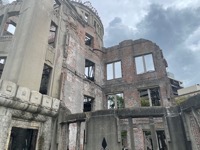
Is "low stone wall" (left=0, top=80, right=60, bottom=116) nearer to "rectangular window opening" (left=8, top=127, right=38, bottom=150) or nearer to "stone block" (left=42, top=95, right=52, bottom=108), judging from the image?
"stone block" (left=42, top=95, right=52, bottom=108)

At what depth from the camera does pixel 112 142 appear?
21.3ft

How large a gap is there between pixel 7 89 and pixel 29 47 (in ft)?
8.62

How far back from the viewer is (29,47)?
813 centimetres

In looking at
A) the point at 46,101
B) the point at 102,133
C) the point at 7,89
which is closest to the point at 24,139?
the point at 46,101

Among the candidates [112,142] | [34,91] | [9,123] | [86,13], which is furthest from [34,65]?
[86,13]

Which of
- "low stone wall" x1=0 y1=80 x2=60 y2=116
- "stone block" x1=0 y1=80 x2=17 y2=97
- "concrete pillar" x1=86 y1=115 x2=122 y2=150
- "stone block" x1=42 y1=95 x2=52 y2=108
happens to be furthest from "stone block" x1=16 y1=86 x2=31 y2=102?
"concrete pillar" x1=86 y1=115 x2=122 y2=150

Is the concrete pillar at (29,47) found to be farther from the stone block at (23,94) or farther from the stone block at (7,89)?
the stone block at (7,89)

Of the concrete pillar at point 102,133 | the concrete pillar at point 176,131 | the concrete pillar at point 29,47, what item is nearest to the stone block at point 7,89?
the concrete pillar at point 29,47

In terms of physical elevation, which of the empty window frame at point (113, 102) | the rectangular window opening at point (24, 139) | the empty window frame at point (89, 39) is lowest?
the rectangular window opening at point (24, 139)

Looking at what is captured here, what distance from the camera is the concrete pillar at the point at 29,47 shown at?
7566 mm

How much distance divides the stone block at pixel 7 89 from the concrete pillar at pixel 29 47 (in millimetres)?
726

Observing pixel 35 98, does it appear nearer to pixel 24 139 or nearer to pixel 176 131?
pixel 24 139

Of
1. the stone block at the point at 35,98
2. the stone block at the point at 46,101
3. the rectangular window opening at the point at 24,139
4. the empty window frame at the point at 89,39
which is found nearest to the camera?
the stone block at the point at 35,98

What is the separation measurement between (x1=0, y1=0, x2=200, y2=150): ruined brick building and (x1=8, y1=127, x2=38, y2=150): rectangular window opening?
5 cm
